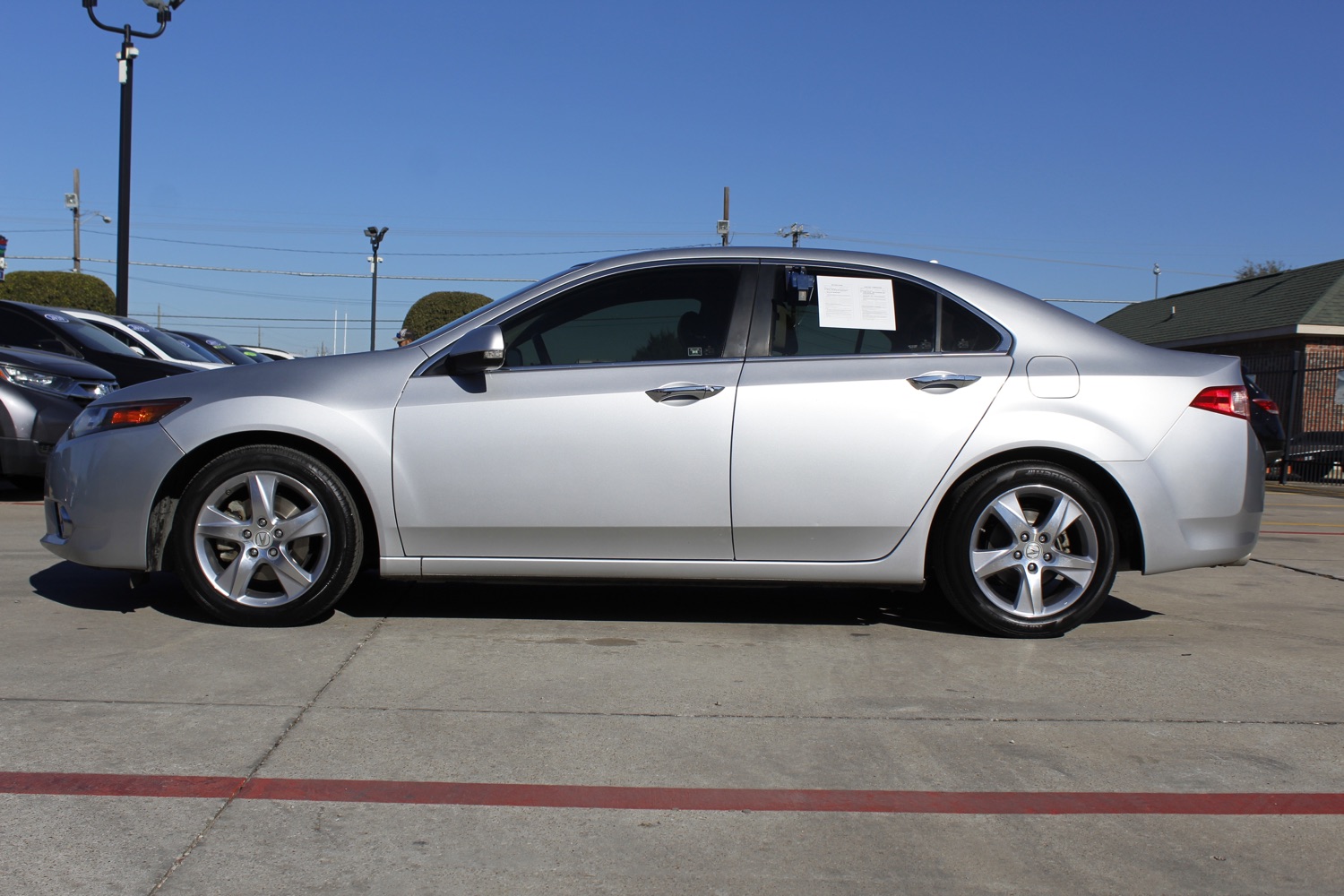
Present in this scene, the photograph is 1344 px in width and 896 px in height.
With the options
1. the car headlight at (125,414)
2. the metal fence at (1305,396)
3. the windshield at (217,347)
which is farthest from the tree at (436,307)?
the car headlight at (125,414)

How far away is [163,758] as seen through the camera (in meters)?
3.26

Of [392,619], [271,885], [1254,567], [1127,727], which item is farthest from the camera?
[1254,567]

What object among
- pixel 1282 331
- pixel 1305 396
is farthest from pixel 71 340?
pixel 1282 331

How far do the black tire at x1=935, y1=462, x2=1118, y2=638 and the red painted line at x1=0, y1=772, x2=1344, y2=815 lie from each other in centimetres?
169

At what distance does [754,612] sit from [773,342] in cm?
131

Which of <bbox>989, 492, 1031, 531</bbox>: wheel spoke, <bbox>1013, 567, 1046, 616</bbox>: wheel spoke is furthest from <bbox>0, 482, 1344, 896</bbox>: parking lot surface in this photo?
<bbox>989, 492, 1031, 531</bbox>: wheel spoke

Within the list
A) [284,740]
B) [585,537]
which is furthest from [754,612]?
[284,740]

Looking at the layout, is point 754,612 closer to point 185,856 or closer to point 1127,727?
point 1127,727

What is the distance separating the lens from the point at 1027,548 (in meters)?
4.81

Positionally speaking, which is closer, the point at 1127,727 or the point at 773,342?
the point at 1127,727

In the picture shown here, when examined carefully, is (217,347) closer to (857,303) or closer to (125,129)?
(125,129)

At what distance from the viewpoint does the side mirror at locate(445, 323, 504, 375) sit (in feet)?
15.4

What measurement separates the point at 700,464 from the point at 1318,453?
17891 mm

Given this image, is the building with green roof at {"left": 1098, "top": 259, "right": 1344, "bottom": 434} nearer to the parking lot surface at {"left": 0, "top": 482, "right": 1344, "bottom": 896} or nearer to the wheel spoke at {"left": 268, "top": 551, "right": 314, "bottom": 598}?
the parking lot surface at {"left": 0, "top": 482, "right": 1344, "bottom": 896}
